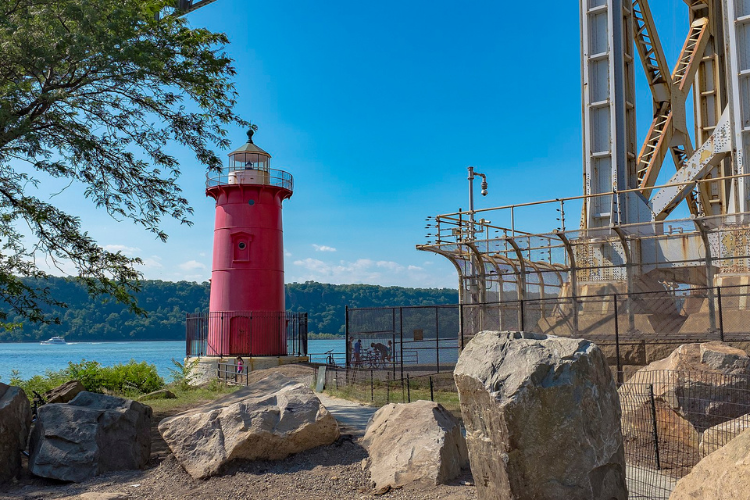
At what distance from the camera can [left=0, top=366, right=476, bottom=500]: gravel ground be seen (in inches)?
312

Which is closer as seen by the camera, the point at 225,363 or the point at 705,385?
the point at 705,385

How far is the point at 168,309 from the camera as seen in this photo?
89.5 meters

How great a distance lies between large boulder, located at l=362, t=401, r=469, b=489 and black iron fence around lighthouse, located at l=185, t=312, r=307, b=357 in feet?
57.5

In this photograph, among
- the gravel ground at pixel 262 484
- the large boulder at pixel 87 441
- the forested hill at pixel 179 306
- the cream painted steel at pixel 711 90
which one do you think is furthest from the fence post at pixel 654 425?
the forested hill at pixel 179 306

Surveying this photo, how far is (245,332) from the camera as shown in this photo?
2619 centimetres

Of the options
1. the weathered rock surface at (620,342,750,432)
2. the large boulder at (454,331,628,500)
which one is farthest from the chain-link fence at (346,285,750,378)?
the large boulder at (454,331,628,500)

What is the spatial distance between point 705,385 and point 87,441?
892 centimetres

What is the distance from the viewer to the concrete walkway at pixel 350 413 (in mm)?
11367

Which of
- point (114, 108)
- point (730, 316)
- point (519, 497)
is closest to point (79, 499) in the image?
point (519, 497)

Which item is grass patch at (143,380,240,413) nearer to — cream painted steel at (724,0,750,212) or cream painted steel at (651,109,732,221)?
cream painted steel at (651,109,732,221)

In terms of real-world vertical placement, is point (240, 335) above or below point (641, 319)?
below

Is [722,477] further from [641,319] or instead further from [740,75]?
[740,75]

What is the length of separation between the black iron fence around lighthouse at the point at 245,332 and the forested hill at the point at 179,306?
2162 inches

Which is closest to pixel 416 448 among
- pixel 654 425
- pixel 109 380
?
pixel 654 425
